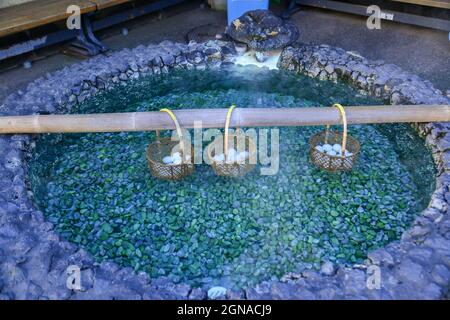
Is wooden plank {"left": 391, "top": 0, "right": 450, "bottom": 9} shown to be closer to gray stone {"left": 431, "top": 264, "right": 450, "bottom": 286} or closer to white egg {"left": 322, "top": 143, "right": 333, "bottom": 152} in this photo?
white egg {"left": 322, "top": 143, "right": 333, "bottom": 152}

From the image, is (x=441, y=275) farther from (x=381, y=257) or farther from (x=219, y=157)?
(x=219, y=157)

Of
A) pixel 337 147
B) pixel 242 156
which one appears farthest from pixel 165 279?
pixel 337 147

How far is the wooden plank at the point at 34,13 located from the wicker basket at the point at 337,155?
4.41 metres

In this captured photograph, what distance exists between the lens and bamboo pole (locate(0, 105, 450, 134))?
4.79 m

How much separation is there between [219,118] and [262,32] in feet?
8.57

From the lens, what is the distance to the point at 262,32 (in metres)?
6.86

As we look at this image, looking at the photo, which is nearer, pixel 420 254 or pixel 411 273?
pixel 411 273

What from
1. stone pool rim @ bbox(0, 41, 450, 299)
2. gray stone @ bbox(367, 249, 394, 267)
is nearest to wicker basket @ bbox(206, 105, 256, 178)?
stone pool rim @ bbox(0, 41, 450, 299)

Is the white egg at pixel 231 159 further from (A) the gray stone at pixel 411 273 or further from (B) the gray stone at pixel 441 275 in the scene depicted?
(B) the gray stone at pixel 441 275

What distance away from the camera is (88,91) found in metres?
6.44

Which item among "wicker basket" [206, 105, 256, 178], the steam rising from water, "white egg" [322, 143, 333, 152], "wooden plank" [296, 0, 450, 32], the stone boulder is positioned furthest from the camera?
"wooden plank" [296, 0, 450, 32]

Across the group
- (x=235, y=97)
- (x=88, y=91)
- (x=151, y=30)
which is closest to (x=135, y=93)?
(x=88, y=91)

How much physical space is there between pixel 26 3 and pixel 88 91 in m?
2.14

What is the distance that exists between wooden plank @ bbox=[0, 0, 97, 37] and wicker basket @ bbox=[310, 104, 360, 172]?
4408 mm
